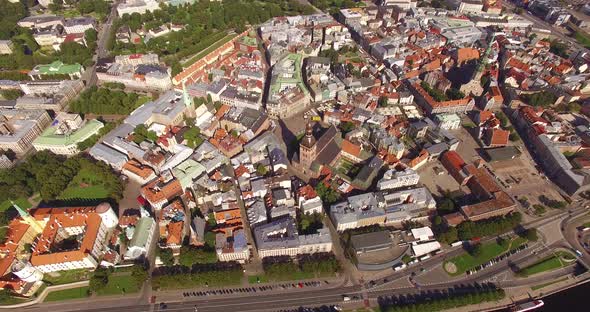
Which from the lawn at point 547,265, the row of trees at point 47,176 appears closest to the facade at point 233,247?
the row of trees at point 47,176

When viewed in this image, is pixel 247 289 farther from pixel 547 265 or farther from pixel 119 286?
pixel 547 265

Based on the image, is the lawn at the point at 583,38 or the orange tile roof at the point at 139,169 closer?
the orange tile roof at the point at 139,169

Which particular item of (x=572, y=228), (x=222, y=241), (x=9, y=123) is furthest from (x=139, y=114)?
(x=572, y=228)

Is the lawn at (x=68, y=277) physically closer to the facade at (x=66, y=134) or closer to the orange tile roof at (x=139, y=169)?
the orange tile roof at (x=139, y=169)

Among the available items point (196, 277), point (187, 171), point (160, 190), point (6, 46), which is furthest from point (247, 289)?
point (6, 46)

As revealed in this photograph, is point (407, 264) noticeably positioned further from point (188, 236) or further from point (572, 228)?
point (188, 236)

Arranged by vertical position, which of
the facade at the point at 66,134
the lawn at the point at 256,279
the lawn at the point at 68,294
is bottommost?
the lawn at the point at 256,279
